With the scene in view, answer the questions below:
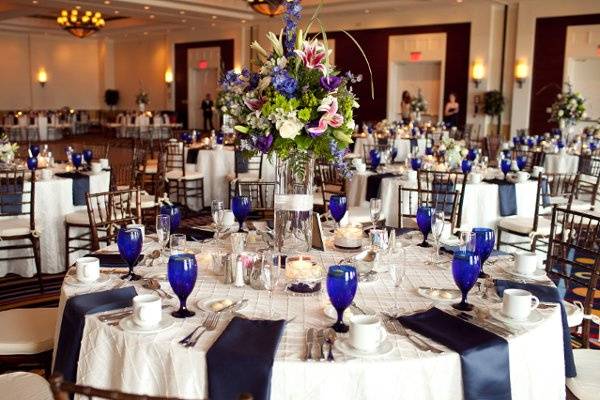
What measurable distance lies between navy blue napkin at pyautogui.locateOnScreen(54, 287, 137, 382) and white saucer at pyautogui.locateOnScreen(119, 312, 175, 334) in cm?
17

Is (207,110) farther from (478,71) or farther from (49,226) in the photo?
(49,226)

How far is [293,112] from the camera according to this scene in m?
2.68

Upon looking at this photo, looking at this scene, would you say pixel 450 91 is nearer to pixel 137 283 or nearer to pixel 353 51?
pixel 353 51

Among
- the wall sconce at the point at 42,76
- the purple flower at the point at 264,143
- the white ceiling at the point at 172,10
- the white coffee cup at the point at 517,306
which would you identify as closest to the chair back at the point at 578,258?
the white coffee cup at the point at 517,306

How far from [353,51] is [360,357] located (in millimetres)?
16760

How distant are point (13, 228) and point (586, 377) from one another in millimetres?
4455

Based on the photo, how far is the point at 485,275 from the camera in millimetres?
2795

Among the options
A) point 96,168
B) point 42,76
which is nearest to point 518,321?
point 96,168

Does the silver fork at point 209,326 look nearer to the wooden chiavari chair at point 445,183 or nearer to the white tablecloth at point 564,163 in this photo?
the wooden chiavari chair at point 445,183

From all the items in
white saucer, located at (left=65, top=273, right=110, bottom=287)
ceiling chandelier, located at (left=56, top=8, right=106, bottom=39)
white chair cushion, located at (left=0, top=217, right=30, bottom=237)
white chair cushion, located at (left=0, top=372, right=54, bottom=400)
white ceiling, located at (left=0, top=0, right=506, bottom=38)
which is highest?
white ceiling, located at (left=0, top=0, right=506, bottom=38)

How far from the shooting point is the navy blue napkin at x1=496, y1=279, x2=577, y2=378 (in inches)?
98.9

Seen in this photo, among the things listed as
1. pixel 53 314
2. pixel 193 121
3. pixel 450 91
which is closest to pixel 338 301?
pixel 53 314

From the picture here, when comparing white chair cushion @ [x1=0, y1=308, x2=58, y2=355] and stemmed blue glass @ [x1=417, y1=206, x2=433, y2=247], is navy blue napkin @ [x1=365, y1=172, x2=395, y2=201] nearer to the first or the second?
stemmed blue glass @ [x1=417, y1=206, x2=433, y2=247]

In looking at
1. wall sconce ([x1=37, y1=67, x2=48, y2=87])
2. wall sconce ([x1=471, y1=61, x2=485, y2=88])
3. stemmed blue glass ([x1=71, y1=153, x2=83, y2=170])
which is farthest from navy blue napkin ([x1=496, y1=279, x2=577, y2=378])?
wall sconce ([x1=37, y1=67, x2=48, y2=87])
